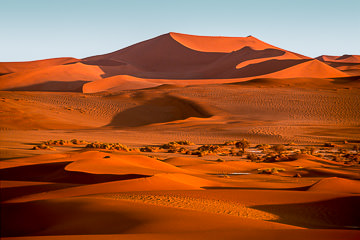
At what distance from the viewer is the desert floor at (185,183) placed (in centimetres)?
518

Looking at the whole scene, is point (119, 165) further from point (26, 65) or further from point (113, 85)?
point (26, 65)

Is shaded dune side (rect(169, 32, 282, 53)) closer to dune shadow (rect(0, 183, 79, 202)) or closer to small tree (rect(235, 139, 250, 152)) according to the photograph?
small tree (rect(235, 139, 250, 152))

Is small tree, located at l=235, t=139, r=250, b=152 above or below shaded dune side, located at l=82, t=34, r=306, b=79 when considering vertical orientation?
below

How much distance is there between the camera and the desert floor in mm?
5184

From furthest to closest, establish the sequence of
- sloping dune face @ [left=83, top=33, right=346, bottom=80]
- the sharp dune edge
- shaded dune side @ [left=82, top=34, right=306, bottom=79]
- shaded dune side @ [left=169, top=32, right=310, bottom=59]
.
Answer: shaded dune side @ [left=169, top=32, right=310, bottom=59]
shaded dune side @ [left=82, top=34, right=306, bottom=79]
sloping dune face @ [left=83, top=33, right=346, bottom=80]
the sharp dune edge

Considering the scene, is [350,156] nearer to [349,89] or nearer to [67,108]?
[67,108]

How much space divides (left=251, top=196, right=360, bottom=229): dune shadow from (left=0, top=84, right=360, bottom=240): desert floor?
0.06ft

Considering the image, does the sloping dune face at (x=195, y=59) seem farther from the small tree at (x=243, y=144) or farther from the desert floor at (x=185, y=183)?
the small tree at (x=243, y=144)

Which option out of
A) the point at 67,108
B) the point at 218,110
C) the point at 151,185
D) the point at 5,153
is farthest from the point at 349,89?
the point at 151,185

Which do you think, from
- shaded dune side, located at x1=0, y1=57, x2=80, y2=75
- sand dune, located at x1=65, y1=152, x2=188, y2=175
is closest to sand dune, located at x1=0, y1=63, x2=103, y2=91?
shaded dune side, located at x1=0, y1=57, x2=80, y2=75

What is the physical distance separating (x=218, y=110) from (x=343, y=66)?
91.5m

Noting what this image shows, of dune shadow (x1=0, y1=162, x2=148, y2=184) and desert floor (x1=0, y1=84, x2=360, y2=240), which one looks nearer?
desert floor (x1=0, y1=84, x2=360, y2=240)

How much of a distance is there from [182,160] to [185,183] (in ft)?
23.9

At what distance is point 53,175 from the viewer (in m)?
11.8
